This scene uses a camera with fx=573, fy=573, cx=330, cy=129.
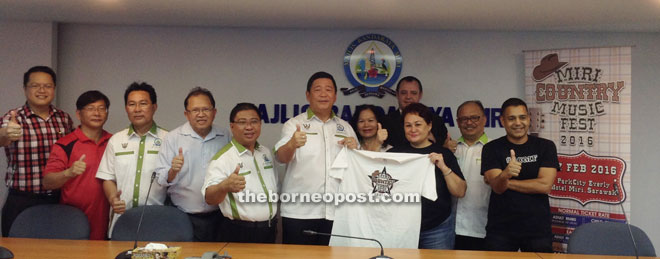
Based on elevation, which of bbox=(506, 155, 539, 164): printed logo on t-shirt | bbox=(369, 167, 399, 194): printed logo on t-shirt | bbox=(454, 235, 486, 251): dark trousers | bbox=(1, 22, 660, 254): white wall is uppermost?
bbox=(1, 22, 660, 254): white wall

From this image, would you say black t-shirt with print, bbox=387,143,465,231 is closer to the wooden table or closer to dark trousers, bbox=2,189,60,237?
the wooden table

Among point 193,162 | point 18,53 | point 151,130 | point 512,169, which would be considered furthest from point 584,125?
point 18,53

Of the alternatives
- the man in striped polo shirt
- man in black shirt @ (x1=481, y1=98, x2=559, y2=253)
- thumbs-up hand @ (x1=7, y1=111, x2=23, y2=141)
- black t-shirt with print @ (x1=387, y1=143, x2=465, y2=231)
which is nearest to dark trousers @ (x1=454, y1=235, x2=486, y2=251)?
man in black shirt @ (x1=481, y1=98, x2=559, y2=253)

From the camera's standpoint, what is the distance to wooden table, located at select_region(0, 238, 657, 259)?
123 inches

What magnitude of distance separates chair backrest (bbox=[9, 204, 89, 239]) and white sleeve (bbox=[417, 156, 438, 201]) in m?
2.20

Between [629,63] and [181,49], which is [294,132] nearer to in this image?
[181,49]

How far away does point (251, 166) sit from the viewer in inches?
150

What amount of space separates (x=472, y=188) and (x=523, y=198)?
429 millimetres

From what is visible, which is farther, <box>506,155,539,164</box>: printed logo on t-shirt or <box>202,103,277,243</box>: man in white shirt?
<box>506,155,539,164</box>: printed logo on t-shirt

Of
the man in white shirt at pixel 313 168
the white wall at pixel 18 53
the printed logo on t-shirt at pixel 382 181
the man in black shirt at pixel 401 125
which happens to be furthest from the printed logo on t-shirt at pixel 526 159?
the white wall at pixel 18 53

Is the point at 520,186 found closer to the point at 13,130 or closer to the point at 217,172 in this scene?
the point at 217,172

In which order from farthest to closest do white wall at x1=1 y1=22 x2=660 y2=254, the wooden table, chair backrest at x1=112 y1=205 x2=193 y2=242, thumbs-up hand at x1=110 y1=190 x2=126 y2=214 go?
white wall at x1=1 y1=22 x2=660 y2=254, thumbs-up hand at x1=110 y1=190 x2=126 y2=214, chair backrest at x1=112 y1=205 x2=193 y2=242, the wooden table

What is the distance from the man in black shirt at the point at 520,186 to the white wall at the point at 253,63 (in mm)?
1729

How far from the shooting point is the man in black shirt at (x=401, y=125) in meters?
4.38
